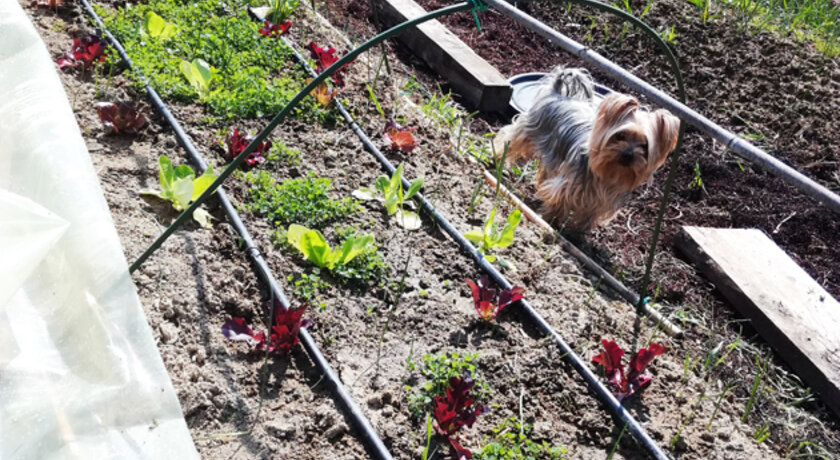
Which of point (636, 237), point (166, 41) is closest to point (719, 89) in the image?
point (636, 237)

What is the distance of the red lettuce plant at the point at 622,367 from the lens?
2.67 metres

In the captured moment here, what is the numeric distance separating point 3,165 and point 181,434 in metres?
1.05

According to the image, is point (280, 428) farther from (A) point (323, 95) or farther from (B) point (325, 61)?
(B) point (325, 61)

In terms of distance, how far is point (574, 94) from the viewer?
4527 millimetres

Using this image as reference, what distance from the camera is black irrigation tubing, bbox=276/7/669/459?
253 cm

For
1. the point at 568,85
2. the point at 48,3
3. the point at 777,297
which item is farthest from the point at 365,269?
the point at 48,3

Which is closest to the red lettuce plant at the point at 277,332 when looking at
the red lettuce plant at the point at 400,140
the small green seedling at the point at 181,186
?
the small green seedling at the point at 181,186

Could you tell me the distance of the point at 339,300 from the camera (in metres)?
2.80

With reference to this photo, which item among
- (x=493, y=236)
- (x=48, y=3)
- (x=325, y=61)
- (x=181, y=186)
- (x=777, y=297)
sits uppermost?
(x=48, y=3)

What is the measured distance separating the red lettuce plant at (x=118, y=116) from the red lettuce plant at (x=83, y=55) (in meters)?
0.52

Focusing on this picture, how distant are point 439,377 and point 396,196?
3.42 ft

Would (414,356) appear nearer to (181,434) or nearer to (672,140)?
Answer: (181,434)

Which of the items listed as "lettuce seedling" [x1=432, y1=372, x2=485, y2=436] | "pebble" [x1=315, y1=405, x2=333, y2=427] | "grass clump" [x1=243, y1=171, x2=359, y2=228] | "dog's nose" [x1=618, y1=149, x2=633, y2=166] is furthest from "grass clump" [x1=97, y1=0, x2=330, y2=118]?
"lettuce seedling" [x1=432, y1=372, x2=485, y2=436]

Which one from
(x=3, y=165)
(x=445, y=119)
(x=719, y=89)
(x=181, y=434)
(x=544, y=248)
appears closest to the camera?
(x=181, y=434)
